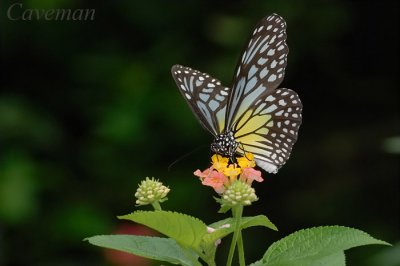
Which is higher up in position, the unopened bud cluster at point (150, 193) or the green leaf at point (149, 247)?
the unopened bud cluster at point (150, 193)

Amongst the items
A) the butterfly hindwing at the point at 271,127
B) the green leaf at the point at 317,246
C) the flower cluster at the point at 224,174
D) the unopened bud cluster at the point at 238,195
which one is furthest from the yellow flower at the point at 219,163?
the butterfly hindwing at the point at 271,127

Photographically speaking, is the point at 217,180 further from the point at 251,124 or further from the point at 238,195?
the point at 251,124

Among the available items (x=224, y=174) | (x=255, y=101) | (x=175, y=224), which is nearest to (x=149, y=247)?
(x=175, y=224)

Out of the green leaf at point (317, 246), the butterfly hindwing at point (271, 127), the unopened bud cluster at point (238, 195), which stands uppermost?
the butterfly hindwing at point (271, 127)

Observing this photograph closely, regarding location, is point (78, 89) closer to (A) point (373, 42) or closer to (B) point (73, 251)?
(B) point (73, 251)

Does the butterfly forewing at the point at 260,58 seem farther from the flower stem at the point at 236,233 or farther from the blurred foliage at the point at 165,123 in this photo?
the blurred foliage at the point at 165,123

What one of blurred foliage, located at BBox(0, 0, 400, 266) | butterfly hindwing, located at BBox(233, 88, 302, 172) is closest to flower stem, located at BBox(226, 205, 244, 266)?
butterfly hindwing, located at BBox(233, 88, 302, 172)
